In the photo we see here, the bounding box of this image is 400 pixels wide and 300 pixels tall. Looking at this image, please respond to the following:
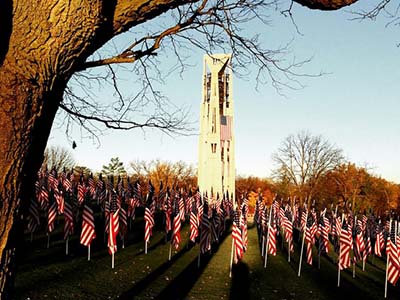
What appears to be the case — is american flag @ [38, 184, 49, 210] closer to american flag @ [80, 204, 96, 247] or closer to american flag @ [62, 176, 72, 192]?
american flag @ [62, 176, 72, 192]

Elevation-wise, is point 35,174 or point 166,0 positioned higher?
point 166,0

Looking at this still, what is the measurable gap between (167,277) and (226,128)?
131 ft

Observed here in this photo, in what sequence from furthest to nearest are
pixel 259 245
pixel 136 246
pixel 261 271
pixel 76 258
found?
pixel 259 245
pixel 136 246
pixel 261 271
pixel 76 258

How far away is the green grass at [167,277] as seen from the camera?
12.8 metres

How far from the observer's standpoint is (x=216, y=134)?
2100 inches

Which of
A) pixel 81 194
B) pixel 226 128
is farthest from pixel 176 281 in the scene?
pixel 226 128

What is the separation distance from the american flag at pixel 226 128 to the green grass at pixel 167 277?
31945 mm

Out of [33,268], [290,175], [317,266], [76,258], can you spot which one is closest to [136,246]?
[76,258]

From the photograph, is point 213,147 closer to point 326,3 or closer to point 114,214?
point 114,214

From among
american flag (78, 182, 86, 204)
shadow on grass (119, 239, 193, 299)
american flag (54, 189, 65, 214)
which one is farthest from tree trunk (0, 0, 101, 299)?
american flag (78, 182, 86, 204)

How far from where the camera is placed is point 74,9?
7.13 ft

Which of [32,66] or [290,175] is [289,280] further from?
[290,175]

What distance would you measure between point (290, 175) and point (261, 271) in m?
40.9

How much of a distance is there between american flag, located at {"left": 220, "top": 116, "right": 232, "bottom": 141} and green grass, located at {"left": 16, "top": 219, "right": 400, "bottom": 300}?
105 feet
